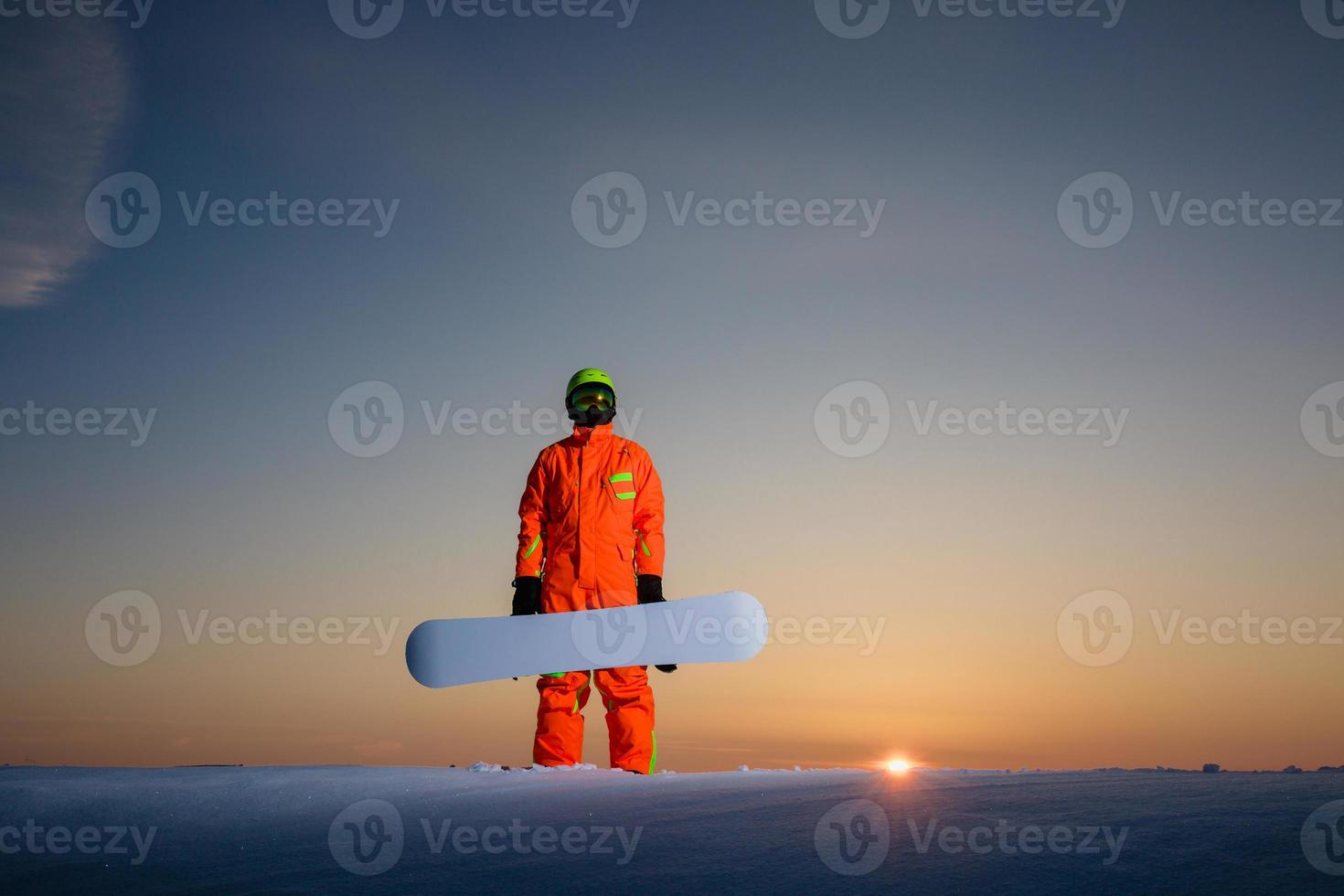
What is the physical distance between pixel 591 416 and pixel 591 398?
0.11 meters

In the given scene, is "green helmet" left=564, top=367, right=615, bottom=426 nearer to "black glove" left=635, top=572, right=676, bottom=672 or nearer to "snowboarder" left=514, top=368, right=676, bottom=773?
"snowboarder" left=514, top=368, right=676, bottom=773

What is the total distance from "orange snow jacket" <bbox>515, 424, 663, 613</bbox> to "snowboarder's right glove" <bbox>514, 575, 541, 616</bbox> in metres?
0.04

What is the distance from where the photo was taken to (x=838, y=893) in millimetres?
2070

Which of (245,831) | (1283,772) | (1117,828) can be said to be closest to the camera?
(1117,828)

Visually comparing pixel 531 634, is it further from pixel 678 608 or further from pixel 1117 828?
pixel 1117 828

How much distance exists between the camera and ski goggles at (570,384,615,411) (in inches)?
225

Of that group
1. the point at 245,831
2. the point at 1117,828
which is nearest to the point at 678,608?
the point at 245,831

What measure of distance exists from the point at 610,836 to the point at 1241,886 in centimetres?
151

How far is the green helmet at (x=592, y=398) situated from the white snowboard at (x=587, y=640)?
44.9 inches

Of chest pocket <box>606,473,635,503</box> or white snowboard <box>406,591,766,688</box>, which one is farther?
chest pocket <box>606,473,635,503</box>

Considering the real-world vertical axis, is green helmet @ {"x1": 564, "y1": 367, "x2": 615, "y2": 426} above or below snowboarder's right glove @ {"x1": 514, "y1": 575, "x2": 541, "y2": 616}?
above

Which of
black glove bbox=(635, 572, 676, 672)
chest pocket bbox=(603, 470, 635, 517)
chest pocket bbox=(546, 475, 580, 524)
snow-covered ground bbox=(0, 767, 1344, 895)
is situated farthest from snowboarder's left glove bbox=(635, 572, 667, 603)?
snow-covered ground bbox=(0, 767, 1344, 895)

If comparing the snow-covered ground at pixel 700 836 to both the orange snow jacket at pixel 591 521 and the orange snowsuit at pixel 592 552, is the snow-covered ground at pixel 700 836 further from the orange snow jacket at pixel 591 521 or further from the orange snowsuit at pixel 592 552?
the orange snow jacket at pixel 591 521

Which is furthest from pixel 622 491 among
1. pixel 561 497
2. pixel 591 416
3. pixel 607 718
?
pixel 607 718
